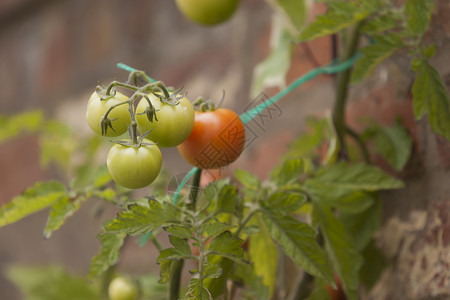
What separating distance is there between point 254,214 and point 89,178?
0.16 meters

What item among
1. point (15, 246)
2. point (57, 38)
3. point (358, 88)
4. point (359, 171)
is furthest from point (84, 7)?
point (359, 171)

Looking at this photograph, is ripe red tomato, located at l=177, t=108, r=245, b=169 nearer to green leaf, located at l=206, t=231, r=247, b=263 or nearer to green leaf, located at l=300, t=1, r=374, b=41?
green leaf, located at l=206, t=231, r=247, b=263

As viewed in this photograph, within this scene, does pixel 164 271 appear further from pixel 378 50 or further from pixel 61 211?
pixel 378 50

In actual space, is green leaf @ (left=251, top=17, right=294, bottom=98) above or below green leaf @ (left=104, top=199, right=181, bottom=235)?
above

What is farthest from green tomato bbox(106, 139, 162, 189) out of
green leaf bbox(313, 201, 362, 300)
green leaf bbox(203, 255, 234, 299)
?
green leaf bbox(313, 201, 362, 300)

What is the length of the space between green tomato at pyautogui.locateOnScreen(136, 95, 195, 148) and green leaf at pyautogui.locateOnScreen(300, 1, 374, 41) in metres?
0.20

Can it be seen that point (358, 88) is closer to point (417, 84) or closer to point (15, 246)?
point (417, 84)

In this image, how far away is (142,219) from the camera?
1.07ft

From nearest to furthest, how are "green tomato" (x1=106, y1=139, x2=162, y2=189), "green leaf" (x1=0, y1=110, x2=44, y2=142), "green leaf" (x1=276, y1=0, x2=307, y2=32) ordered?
"green tomato" (x1=106, y1=139, x2=162, y2=189) < "green leaf" (x1=276, y1=0, x2=307, y2=32) < "green leaf" (x1=0, y1=110, x2=44, y2=142)

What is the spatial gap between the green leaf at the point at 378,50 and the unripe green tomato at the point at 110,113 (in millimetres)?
251

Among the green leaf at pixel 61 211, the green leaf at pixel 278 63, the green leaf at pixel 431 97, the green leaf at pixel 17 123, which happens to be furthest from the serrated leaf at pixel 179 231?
the green leaf at pixel 17 123

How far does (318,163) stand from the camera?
2.18 ft

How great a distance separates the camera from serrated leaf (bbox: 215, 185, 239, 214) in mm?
368

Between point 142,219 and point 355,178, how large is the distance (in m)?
0.24
